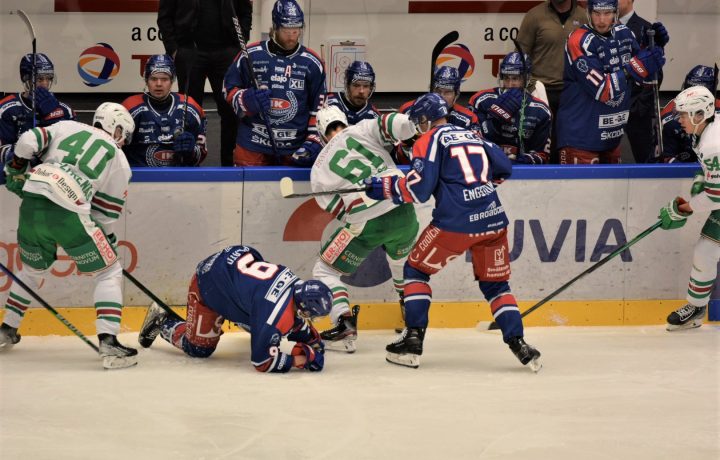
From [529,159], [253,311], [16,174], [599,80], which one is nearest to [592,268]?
[529,159]

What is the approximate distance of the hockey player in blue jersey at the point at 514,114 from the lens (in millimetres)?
7426

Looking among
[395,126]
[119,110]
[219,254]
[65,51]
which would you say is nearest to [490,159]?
[395,126]

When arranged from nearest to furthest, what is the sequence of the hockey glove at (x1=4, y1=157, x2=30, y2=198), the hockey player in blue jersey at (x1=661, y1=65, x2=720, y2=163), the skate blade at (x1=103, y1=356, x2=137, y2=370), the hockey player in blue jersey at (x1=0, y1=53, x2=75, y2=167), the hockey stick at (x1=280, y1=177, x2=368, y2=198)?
the skate blade at (x1=103, y1=356, x2=137, y2=370) < the hockey glove at (x1=4, y1=157, x2=30, y2=198) < the hockey stick at (x1=280, y1=177, x2=368, y2=198) < the hockey player in blue jersey at (x1=0, y1=53, x2=75, y2=167) < the hockey player in blue jersey at (x1=661, y1=65, x2=720, y2=163)

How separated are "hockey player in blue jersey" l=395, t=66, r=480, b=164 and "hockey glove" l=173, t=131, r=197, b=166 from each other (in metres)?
1.20

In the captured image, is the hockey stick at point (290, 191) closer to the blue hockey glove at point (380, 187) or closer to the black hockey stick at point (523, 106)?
the blue hockey glove at point (380, 187)

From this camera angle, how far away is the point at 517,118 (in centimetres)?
745

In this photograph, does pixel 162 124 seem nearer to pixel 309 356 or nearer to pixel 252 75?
pixel 252 75

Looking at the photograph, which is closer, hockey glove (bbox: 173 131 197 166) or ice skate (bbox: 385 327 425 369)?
ice skate (bbox: 385 327 425 369)

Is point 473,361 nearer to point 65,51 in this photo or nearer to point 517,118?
point 517,118

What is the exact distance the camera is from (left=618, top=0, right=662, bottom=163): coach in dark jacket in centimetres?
786

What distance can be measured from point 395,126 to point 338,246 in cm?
70

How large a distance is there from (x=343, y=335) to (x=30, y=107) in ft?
8.33

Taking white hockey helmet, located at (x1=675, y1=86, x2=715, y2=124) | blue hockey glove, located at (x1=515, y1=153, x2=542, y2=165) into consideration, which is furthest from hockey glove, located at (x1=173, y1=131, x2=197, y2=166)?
white hockey helmet, located at (x1=675, y1=86, x2=715, y2=124)

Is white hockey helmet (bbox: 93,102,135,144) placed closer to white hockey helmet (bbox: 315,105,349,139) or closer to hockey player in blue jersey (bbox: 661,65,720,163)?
white hockey helmet (bbox: 315,105,349,139)
